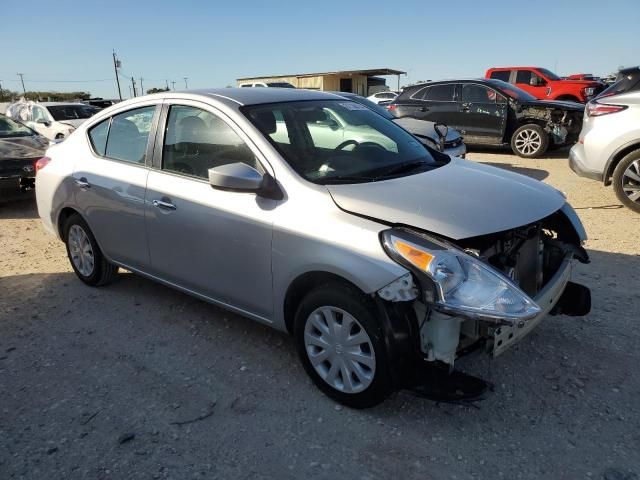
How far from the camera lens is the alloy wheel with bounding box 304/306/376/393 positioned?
105 inches

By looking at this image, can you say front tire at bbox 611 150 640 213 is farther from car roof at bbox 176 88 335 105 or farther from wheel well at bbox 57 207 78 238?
wheel well at bbox 57 207 78 238

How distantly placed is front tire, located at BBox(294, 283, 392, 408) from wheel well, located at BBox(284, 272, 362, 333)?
0.12ft

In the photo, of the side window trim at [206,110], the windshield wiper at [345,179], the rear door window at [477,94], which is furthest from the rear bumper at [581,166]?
the side window trim at [206,110]

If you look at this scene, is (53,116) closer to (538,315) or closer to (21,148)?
(21,148)

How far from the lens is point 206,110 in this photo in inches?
135

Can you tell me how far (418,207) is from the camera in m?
2.67

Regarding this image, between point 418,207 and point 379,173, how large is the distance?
60 cm

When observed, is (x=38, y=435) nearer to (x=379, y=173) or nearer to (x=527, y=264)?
(x=379, y=173)

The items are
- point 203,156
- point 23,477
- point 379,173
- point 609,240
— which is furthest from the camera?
point 609,240

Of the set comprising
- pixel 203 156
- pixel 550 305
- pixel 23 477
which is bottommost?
pixel 23 477

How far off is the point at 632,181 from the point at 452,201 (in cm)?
484

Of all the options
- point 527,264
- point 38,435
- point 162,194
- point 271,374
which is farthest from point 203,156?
point 527,264

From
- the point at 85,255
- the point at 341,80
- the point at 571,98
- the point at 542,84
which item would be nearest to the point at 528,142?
the point at 542,84

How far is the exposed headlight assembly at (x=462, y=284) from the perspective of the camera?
2.35m
